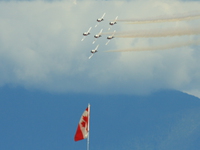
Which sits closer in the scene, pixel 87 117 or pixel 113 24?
pixel 87 117

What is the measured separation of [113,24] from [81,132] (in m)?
62.9

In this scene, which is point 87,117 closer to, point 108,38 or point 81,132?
point 81,132

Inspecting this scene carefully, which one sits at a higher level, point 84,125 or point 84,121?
point 84,121

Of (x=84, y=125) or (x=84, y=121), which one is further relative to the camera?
(x=84, y=125)

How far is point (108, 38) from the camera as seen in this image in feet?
655

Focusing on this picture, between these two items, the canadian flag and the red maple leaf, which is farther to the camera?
the red maple leaf

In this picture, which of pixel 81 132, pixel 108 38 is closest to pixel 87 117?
pixel 81 132

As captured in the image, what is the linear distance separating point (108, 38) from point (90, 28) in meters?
5.13

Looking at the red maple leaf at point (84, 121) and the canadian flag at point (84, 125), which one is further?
the red maple leaf at point (84, 121)

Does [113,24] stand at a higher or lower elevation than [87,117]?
higher

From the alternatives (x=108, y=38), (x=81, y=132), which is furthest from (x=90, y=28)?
(x=81, y=132)

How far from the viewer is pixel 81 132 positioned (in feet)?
465

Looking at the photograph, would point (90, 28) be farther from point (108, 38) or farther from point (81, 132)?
point (81, 132)

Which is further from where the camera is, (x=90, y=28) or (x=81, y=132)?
(x=90, y=28)
